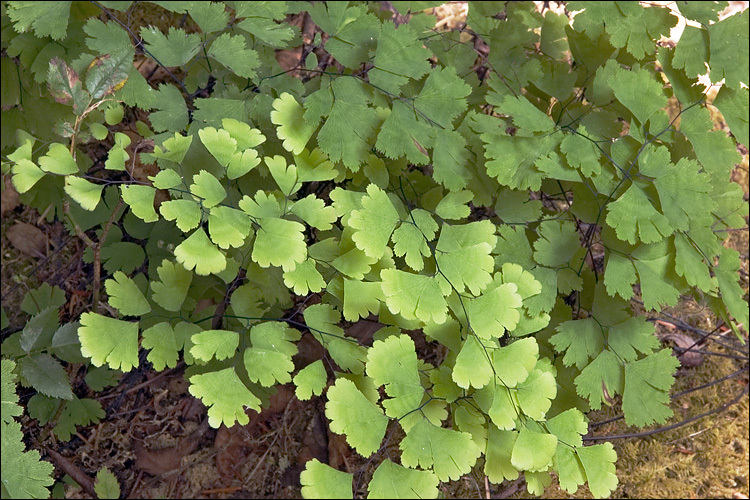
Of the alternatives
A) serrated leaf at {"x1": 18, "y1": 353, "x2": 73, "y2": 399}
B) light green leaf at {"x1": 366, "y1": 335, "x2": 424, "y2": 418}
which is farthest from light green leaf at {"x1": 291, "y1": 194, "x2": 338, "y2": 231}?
serrated leaf at {"x1": 18, "y1": 353, "x2": 73, "y2": 399}

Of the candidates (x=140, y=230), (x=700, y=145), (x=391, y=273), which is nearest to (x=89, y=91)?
(x=140, y=230)

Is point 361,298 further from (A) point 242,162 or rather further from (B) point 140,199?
(B) point 140,199

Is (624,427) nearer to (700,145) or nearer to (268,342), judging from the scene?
(700,145)

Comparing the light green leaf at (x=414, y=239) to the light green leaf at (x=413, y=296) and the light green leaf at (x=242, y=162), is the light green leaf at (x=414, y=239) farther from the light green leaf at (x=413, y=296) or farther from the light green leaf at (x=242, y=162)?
the light green leaf at (x=242, y=162)

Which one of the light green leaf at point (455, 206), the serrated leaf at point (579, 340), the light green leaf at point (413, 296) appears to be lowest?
the serrated leaf at point (579, 340)

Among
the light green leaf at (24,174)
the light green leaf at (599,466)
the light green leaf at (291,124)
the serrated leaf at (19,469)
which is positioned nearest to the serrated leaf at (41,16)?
the light green leaf at (24,174)
